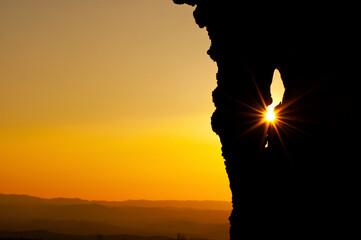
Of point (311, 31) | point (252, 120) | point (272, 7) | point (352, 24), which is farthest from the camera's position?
point (252, 120)

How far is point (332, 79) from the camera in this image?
13.5 metres

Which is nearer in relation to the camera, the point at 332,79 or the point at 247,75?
the point at 332,79

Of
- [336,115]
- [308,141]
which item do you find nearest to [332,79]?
[336,115]

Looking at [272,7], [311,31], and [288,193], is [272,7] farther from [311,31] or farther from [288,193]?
[288,193]

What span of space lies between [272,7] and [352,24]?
237cm

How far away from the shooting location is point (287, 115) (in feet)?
49.3

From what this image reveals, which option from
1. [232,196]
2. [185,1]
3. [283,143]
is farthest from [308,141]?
[185,1]

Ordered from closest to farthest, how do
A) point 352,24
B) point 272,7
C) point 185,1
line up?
1. point 352,24
2. point 272,7
3. point 185,1

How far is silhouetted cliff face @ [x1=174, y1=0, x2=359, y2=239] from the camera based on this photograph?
13.3 m

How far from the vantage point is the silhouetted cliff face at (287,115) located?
43.8ft

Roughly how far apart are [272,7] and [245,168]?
159 inches

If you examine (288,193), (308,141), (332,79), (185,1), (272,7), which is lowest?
(288,193)

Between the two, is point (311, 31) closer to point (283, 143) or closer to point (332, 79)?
point (332, 79)

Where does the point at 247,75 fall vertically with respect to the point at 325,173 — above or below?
above
